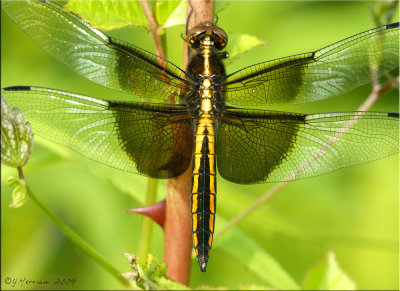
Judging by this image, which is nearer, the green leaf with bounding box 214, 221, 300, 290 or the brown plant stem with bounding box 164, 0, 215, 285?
the brown plant stem with bounding box 164, 0, 215, 285

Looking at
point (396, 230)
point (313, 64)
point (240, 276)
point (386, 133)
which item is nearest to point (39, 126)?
point (313, 64)

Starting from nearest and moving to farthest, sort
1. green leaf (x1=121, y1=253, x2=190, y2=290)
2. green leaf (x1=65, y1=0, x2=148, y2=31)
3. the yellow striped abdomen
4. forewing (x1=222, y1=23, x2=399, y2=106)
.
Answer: green leaf (x1=121, y1=253, x2=190, y2=290)
green leaf (x1=65, y1=0, x2=148, y2=31)
the yellow striped abdomen
forewing (x1=222, y1=23, x2=399, y2=106)

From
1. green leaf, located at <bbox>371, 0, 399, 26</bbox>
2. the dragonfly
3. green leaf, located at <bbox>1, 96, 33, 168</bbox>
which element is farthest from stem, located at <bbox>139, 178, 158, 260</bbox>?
green leaf, located at <bbox>371, 0, 399, 26</bbox>

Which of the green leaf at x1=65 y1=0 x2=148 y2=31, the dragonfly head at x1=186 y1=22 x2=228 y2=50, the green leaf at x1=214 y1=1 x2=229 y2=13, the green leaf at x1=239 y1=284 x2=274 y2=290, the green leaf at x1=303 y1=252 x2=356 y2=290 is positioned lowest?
the green leaf at x1=239 y1=284 x2=274 y2=290

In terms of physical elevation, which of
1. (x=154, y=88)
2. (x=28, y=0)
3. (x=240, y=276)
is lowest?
(x=240, y=276)

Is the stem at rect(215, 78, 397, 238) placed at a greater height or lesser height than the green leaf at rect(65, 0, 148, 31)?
lesser

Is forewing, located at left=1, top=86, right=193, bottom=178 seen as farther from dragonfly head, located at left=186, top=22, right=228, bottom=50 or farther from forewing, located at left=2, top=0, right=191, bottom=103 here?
dragonfly head, located at left=186, top=22, right=228, bottom=50

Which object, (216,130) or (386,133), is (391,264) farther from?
(216,130)

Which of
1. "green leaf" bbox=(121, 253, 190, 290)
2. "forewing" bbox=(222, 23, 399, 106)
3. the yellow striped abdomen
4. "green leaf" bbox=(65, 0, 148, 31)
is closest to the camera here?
"green leaf" bbox=(121, 253, 190, 290)
